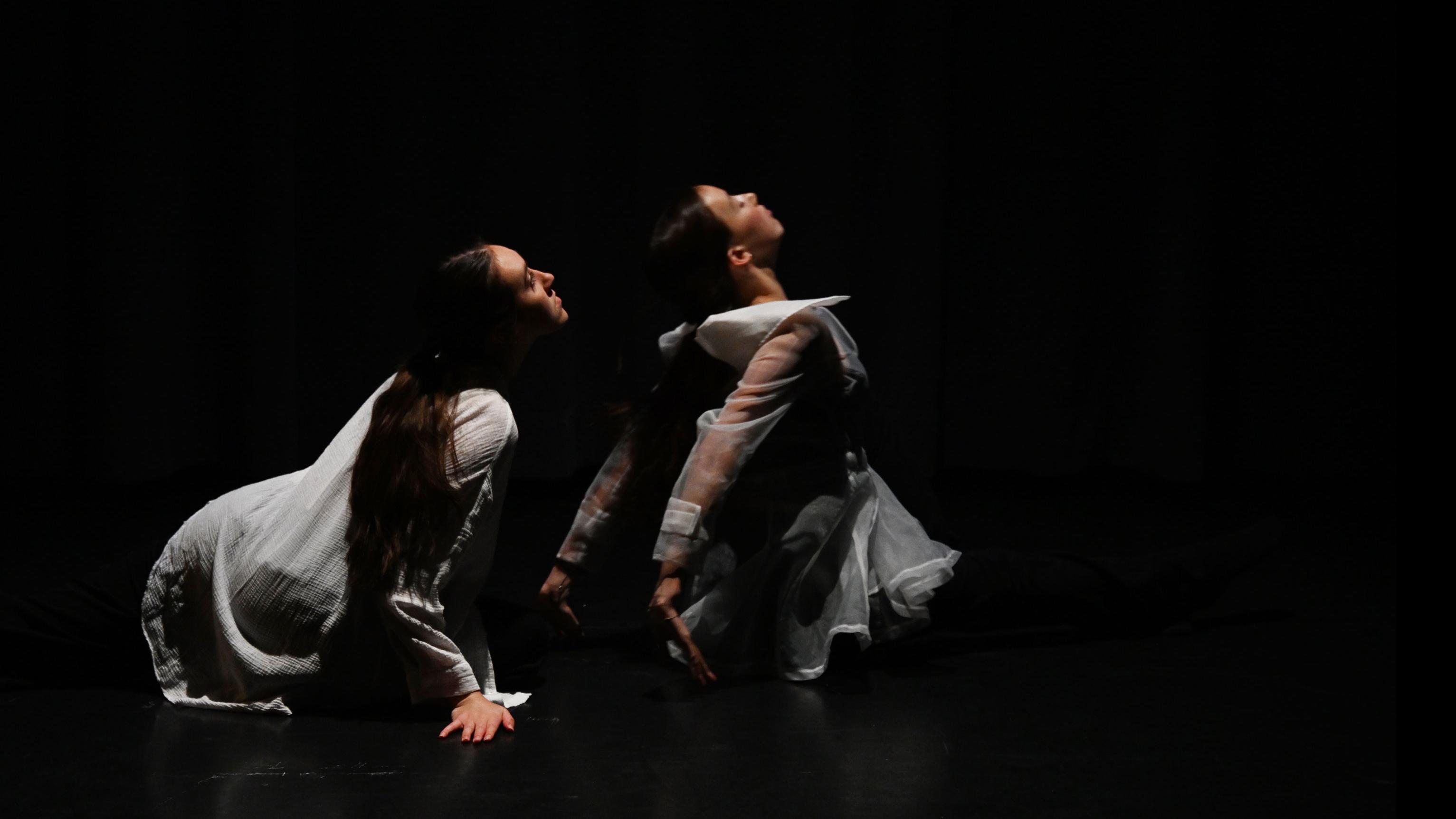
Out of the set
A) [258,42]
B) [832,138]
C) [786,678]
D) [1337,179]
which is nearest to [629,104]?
[832,138]

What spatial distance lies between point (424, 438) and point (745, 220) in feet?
2.30

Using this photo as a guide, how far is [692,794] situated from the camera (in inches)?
66.3

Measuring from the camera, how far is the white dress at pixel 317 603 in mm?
1904

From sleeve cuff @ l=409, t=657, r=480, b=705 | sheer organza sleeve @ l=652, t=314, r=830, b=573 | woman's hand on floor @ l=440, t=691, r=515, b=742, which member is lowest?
woman's hand on floor @ l=440, t=691, r=515, b=742

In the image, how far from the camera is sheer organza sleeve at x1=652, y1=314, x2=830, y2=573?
2.08 metres

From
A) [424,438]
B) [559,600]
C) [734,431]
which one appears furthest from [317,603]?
[734,431]

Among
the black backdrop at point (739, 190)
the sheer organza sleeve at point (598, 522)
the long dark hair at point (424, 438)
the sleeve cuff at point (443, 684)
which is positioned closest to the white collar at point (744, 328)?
the sheer organza sleeve at point (598, 522)

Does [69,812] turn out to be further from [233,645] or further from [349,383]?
[349,383]

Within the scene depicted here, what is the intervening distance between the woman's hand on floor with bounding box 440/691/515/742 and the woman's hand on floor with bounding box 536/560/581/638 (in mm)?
303

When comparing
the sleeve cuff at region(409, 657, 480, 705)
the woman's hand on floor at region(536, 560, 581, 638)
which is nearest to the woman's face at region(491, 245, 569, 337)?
the woman's hand on floor at region(536, 560, 581, 638)

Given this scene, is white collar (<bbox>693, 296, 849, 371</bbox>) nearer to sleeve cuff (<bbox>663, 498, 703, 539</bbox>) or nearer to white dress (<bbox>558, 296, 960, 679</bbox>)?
white dress (<bbox>558, 296, 960, 679</bbox>)

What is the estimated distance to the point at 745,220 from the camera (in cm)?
229

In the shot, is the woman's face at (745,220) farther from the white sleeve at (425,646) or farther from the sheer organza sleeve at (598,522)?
the white sleeve at (425,646)

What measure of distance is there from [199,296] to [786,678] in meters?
2.82
